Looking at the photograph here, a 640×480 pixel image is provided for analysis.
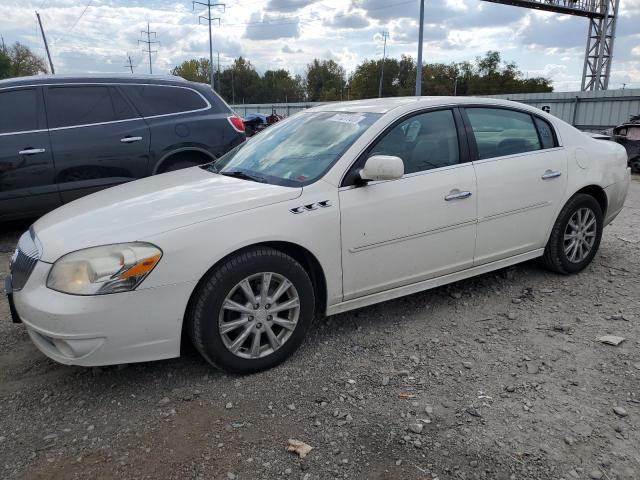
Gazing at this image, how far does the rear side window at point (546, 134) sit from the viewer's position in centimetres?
426

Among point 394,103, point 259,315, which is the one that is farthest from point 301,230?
point 394,103

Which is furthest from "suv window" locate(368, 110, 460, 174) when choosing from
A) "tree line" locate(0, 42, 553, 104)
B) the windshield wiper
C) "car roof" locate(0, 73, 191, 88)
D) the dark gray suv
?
"tree line" locate(0, 42, 553, 104)

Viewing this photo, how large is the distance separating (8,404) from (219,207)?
1.56m

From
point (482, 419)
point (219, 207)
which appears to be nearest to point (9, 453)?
point (219, 207)

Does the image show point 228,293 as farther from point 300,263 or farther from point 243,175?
point 243,175

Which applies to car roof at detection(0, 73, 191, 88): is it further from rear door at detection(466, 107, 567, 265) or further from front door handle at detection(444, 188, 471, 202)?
front door handle at detection(444, 188, 471, 202)

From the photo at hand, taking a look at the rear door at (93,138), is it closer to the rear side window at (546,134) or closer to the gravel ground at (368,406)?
the gravel ground at (368,406)

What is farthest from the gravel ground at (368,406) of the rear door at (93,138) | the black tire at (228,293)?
the rear door at (93,138)

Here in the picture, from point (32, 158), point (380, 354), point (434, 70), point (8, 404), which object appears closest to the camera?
point (8, 404)

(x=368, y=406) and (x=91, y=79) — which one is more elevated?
(x=91, y=79)

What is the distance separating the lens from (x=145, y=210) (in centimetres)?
298

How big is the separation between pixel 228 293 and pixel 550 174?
2811mm

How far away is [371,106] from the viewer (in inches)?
150

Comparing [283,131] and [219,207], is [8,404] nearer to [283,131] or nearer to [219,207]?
[219,207]
